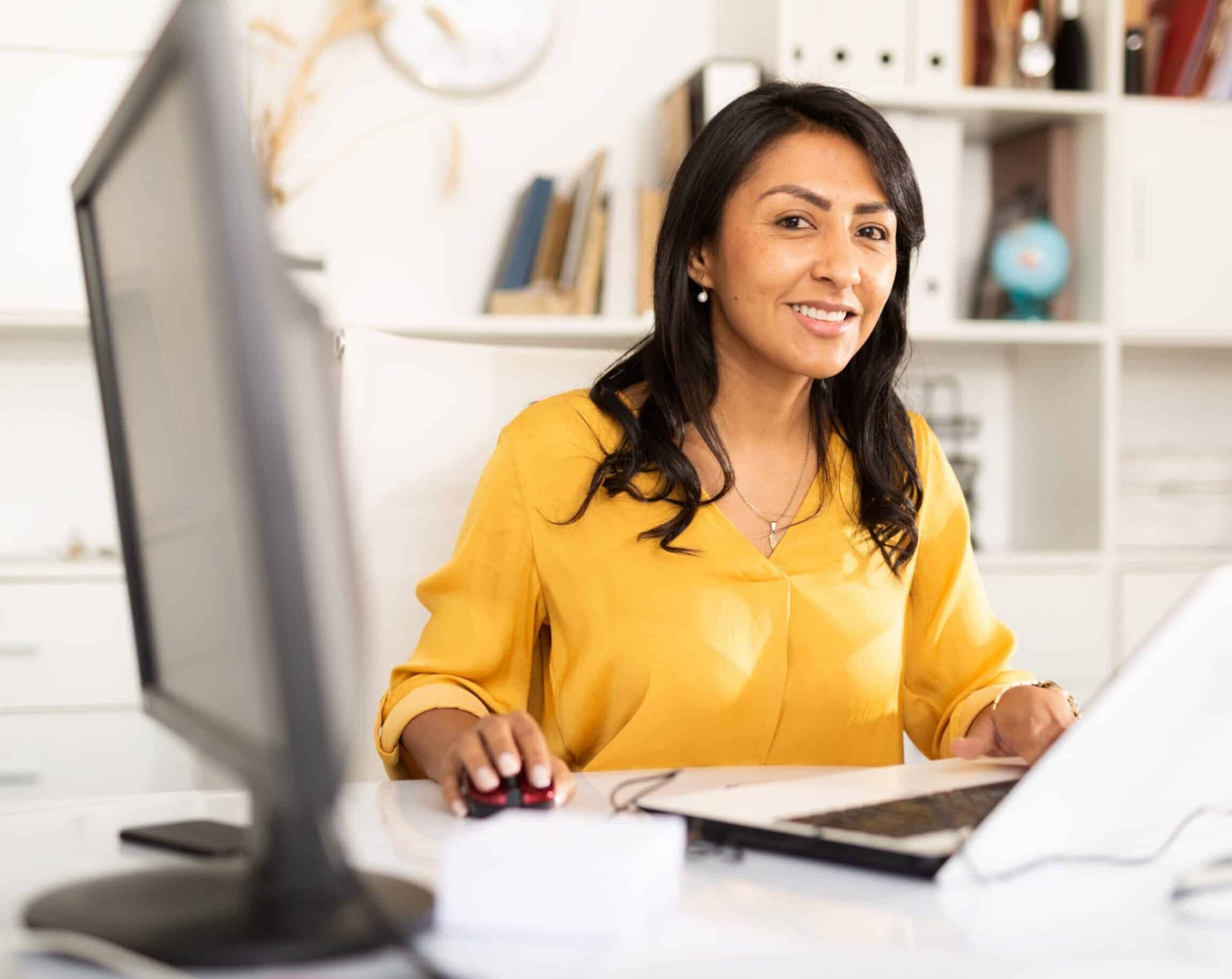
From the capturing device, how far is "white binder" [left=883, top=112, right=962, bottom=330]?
106 inches

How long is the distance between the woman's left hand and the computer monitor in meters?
0.59

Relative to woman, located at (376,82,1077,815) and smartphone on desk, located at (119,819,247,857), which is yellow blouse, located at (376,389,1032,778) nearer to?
woman, located at (376,82,1077,815)

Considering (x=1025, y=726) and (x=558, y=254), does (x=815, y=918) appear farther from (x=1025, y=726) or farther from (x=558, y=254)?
(x=558, y=254)

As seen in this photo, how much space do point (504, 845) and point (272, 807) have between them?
128 mm

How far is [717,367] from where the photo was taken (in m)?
1.63

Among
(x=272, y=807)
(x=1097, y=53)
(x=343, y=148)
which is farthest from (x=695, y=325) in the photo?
(x=1097, y=53)

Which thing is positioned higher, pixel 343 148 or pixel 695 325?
pixel 343 148

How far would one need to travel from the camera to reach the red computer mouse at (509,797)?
3.12ft

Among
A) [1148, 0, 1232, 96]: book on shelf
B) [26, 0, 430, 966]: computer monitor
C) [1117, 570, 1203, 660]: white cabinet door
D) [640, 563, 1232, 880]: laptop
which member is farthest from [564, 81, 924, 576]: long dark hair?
[1148, 0, 1232, 96]: book on shelf

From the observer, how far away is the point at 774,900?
75 cm

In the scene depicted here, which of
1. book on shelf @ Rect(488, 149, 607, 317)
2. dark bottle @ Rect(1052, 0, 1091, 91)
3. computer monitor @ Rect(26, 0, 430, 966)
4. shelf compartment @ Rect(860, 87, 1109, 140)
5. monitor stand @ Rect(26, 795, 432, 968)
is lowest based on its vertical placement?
monitor stand @ Rect(26, 795, 432, 968)

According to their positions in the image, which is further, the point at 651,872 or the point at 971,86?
the point at 971,86

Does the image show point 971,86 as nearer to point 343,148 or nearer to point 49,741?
point 343,148

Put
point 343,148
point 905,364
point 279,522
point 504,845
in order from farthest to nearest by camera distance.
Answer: point 343,148 < point 905,364 < point 504,845 < point 279,522
